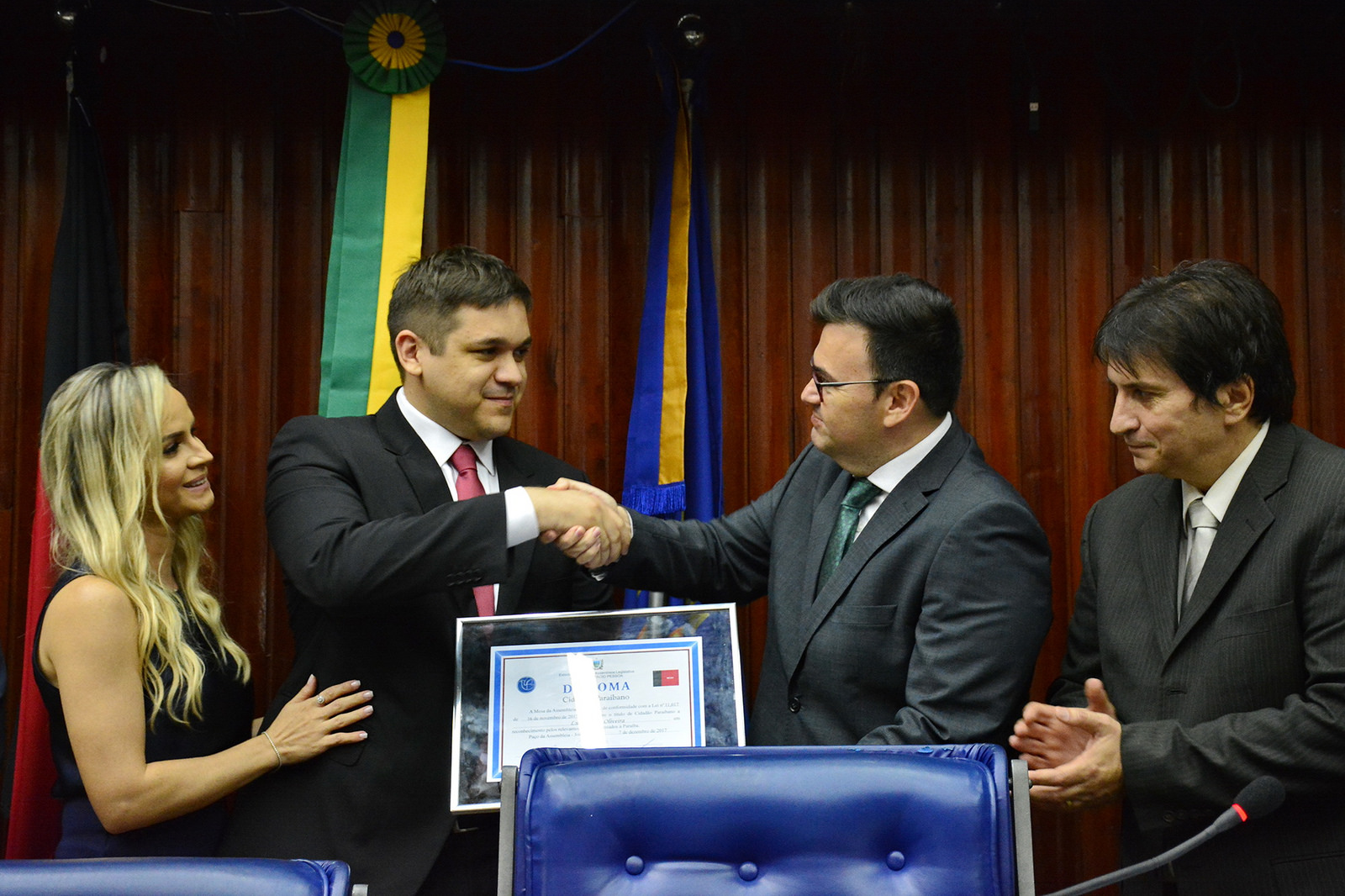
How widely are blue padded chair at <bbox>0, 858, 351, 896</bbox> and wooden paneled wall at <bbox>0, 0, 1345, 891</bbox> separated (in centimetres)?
162

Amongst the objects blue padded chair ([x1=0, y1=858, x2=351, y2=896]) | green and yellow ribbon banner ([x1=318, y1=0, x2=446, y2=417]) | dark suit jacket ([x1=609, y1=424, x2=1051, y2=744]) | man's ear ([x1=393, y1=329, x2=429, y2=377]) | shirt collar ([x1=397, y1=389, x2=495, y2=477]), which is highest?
green and yellow ribbon banner ([x1=318, y1=0, x2=446, y2=417])

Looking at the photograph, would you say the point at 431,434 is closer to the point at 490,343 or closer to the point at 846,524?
the point at 490,343

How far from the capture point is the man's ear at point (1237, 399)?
2.03 meters

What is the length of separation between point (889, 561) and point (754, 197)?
4.26 ft

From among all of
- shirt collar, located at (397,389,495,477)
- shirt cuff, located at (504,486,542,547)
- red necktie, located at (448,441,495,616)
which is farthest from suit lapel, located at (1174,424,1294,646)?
shirt collar, located at (397,389,495,477)

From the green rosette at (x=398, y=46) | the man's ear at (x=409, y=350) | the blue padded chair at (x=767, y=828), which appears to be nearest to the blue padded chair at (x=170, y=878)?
the blue padded chair at (x=767, y=828)

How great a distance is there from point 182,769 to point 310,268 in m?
1.39

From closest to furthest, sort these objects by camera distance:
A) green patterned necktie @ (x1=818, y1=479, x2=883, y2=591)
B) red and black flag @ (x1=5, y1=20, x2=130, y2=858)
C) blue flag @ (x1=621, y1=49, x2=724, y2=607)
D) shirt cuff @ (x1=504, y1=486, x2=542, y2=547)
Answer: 1. shirt cuff @ (x1=504, y1=486, x2=542, y2=547)
2. green patterned necktie @ (x1=818, y1=479, x2=883, y2=591)
3. red and black flag @ (x1=5, y1=20, x2=130, y2=858)
4. blue flag @ (x1=621, y1=49, x2=724, y2=607)

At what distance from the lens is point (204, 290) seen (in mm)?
2951

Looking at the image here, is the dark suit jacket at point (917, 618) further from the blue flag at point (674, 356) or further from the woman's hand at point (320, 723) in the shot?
the woman's hand at point (320, 723)

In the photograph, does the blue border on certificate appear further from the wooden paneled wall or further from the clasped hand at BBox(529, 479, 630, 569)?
the wooden paneled wall

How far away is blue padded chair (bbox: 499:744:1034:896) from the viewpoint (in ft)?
4.82

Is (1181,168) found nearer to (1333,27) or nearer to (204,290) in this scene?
Answer: (1333,27)

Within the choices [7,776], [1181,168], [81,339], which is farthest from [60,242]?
[1181,168]
